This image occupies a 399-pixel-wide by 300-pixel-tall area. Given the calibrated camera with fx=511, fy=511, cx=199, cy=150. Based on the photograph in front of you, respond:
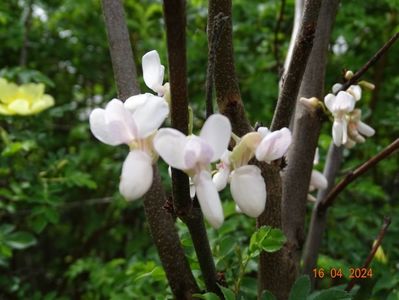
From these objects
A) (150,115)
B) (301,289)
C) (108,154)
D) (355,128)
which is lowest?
(108,154)

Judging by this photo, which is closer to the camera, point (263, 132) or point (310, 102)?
point (263, 132)

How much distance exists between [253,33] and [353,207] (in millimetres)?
849

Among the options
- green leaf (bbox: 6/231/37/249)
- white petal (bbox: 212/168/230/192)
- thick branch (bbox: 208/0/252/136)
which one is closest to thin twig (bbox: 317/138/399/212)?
thick branch (bbox: 208/0/252/136)

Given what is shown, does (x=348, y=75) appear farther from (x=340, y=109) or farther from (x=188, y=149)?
(x=188, y=149)

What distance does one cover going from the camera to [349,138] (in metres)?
1.11

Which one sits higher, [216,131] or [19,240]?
[216,131]

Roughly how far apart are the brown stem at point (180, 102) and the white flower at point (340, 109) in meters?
0.43

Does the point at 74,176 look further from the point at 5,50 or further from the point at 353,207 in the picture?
the point at 5,50

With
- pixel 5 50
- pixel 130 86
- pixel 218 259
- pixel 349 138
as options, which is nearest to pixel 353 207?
pixel 349 138

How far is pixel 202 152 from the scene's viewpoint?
62 centimetres

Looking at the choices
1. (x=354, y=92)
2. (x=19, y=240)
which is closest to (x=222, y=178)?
(x=354, y=92)

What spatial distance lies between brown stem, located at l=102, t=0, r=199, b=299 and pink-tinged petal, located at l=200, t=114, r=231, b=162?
7.8 inches

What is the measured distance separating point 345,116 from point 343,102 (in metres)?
0.04
